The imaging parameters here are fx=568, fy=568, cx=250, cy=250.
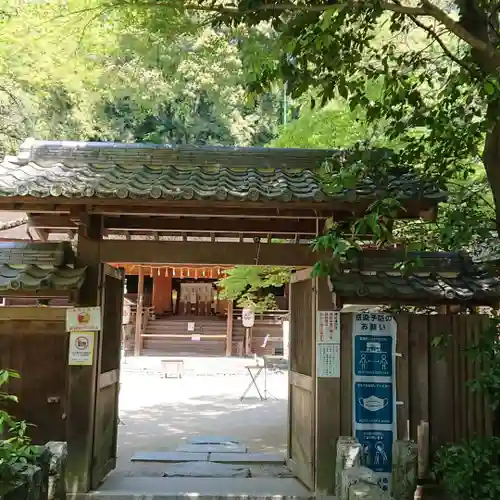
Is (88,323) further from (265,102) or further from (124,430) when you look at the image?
(265,102)

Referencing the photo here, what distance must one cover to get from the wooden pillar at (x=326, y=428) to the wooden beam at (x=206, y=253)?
696 millimetres

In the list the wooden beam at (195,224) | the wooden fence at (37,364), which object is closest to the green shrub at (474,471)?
the wooden beam at (195,224)

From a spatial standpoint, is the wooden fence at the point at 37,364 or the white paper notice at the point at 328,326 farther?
the wooden fence at the point at 37,364

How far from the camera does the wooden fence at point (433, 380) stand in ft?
21.0

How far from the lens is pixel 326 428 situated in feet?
20.7

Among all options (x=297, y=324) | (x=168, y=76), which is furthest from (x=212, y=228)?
(x=168, y=76)

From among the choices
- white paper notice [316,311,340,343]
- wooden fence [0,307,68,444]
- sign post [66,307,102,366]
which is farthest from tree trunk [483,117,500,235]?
wooden fence [0,307,68,444]

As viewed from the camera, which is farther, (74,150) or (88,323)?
(74,150)

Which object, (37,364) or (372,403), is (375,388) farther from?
(37,364)

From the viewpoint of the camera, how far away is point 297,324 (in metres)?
7.67

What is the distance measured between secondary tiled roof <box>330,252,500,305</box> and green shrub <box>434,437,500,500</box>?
62.0 inches

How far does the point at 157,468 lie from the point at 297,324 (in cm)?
283

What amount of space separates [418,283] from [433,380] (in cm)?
117

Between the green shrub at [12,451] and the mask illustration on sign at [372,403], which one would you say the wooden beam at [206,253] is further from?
the green shrub at [12,451]
